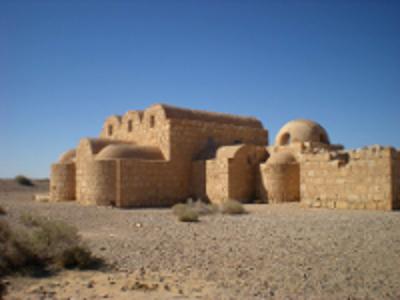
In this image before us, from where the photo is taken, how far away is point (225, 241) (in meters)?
6.90

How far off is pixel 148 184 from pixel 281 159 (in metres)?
5.50

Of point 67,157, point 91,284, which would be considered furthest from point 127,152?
point 91,284

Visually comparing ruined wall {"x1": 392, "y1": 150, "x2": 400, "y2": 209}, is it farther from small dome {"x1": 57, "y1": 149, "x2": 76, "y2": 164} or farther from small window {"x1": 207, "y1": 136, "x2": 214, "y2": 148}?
small dome {"x1": 57, "y1": 149, "x2": 76, "y2": 164}

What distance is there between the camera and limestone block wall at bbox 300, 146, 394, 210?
1027cm

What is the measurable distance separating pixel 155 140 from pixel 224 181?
13.6 feet

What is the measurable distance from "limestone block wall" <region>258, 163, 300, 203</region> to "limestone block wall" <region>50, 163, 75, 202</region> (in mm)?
8992

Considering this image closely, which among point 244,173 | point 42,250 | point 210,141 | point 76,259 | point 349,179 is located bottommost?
point 76,259

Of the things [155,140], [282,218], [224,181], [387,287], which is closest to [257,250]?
[387,287]

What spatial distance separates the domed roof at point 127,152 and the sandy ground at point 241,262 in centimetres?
584

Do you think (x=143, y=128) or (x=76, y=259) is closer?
(x=76, y=259)

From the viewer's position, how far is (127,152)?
1497 cm

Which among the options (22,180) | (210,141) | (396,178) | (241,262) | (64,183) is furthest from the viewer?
(22,180)

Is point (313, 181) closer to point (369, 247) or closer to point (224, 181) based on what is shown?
point (224, 181)

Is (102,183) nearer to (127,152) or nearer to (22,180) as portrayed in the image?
(127,152)
